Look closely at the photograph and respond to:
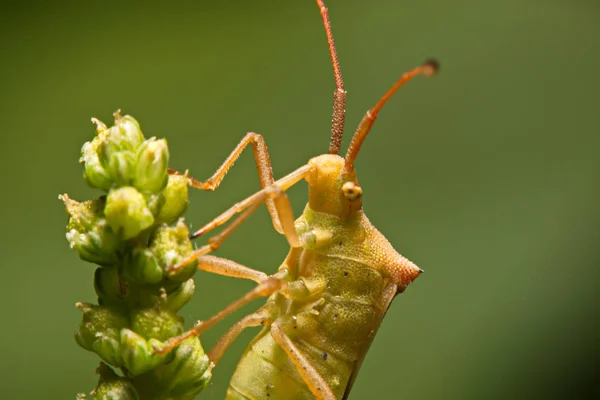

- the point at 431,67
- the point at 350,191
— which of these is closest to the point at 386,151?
the point at 350,191

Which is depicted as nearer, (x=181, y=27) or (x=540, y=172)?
(x=540, y=172)

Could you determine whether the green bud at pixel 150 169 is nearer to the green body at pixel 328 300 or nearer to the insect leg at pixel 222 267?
the insect leg at pixel 222 267

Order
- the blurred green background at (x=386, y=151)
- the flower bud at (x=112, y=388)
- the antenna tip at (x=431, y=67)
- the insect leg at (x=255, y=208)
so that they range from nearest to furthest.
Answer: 1. the flower bud at (x=112, y=388)
2. the antenna tip at (x=431, y=67)
3. the insect leg at (x=255, y=208)
4. the blurred green background at (x=386, y=151)

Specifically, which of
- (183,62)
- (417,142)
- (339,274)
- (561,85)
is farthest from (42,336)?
(561,85)

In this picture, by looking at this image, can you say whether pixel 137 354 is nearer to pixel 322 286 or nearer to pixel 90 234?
pixel 90 234

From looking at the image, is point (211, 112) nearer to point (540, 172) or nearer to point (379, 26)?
point (379, 26)

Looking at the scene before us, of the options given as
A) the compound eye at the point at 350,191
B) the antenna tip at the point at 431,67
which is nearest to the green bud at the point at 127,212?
the antenna tip at the point at 431,67
